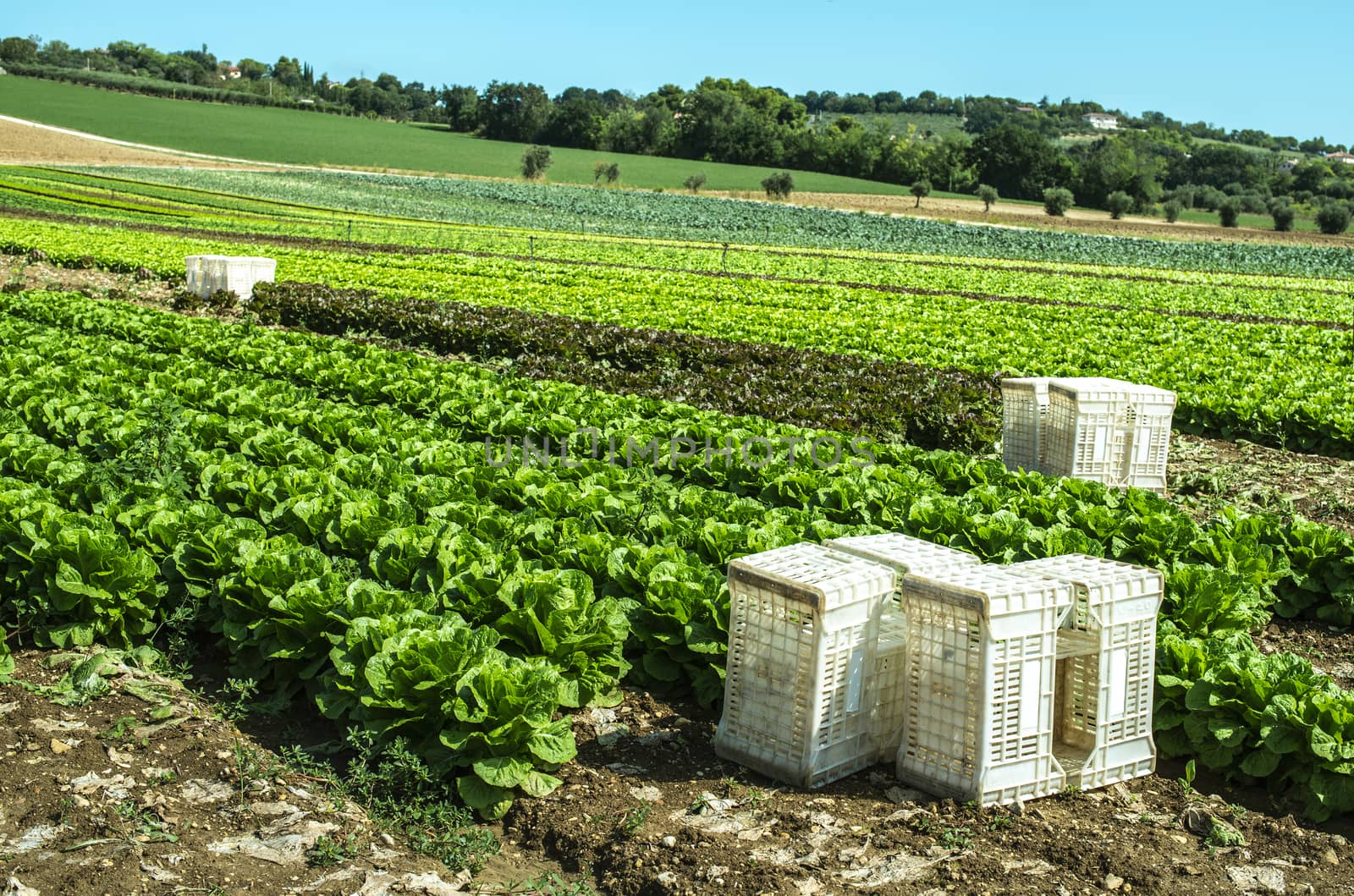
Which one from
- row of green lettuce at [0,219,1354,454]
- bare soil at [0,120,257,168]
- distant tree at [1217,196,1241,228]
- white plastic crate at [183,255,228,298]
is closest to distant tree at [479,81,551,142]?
bare soil at [0,120,257,168]

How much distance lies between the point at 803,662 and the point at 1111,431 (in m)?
5.92

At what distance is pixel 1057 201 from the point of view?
9406 cm

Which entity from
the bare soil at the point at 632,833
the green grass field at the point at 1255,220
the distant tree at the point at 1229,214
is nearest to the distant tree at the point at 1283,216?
the green grass field at the point at 1255,220

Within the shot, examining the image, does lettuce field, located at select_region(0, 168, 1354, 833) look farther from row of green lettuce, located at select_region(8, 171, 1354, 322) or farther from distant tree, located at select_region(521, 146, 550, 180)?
distant tree, located at select_region(521, 146, 550, 180)

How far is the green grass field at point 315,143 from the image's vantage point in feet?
341

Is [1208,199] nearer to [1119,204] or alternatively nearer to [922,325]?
[1119,204]

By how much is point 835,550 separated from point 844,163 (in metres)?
120

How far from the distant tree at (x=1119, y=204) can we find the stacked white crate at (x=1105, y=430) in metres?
92.3

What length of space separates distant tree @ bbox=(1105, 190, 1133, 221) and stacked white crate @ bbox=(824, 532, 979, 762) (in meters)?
97.7

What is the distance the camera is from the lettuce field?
4.86 meters

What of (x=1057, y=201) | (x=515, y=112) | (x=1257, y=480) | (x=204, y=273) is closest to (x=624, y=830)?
(x=1257, y=480)

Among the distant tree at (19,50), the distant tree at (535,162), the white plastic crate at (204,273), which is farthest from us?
the distant tree at (19,50)

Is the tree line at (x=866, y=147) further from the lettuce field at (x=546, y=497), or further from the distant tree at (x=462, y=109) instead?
the lettuce field at (x=546, y=497)

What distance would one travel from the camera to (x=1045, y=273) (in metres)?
38.7
